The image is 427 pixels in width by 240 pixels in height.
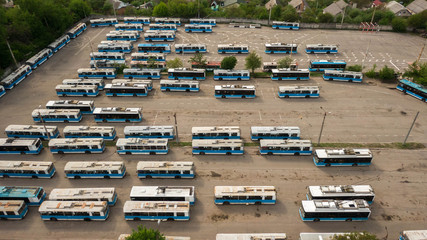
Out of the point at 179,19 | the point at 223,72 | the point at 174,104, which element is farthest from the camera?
the point at 179,19

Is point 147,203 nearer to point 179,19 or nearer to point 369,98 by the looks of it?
point 369,98

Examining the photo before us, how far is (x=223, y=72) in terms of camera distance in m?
79.9

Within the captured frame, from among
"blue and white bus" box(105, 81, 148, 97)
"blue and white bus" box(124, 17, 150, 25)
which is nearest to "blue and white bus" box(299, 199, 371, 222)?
"blue and white bus" box(105, 81, 148, 97)

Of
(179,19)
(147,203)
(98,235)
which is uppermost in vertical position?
(179,19)

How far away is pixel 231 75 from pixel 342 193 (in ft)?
147

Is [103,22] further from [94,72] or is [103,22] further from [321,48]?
[321,48]

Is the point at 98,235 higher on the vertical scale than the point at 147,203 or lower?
lower

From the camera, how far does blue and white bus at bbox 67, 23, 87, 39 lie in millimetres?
106475

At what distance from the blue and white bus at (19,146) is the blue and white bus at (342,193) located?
161 feet

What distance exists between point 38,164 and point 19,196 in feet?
23.5

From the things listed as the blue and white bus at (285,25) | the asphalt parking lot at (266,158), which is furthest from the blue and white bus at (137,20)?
the blue and white bus at (285,25)

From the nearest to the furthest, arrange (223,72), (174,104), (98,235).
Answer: (98,235)
(174,104)
(223,72)

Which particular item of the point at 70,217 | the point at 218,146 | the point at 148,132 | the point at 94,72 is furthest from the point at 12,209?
the point at 94,72

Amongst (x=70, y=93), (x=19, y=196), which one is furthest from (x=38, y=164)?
(x=70, y=93)
